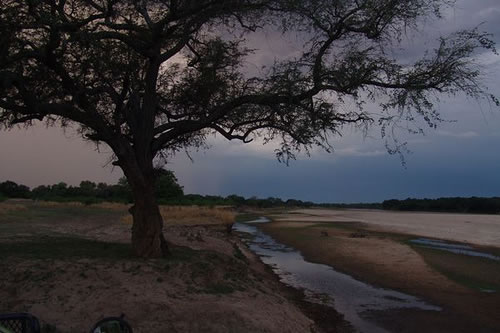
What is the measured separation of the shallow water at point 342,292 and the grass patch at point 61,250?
5.85 m

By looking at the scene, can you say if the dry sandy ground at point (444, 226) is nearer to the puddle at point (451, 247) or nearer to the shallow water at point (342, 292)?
the puddle at point (451, 247)

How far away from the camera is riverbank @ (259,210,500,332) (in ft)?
45.3

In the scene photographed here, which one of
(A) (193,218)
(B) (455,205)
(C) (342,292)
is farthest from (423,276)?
(B) (455,205)

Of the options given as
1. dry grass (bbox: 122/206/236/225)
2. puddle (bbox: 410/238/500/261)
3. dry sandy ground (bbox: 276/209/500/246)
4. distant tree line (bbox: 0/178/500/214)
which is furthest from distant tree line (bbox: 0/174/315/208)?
puddle (bbox: 410/238/500/261)

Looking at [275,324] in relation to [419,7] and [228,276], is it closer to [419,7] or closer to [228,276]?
[228,276]

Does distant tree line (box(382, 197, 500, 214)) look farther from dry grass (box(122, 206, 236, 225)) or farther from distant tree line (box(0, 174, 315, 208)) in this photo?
dry grass (box(122, 206, 236, 225))

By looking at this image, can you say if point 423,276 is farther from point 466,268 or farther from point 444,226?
point 444,226

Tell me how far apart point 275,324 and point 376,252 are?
62.2 ft

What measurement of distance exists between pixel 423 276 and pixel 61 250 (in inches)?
516

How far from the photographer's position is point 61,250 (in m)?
13.7

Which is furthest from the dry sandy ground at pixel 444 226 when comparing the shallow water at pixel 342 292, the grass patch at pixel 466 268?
the shallow water at pixel 342 292

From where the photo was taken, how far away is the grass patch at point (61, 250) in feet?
42.0

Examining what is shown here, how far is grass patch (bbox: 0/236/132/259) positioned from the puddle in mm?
19619

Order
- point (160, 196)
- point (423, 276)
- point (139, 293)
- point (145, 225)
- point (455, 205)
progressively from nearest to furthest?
point (139, 293), point (145, 225), point (423, 276), point (160, 196), point (455, 205)
